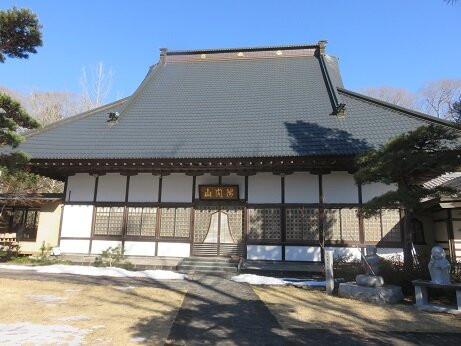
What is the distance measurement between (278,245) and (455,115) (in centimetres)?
619

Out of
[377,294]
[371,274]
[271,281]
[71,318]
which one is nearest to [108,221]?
[271,281]

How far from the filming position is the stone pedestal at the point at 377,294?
666 centimetres

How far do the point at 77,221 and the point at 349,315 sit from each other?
9806mm

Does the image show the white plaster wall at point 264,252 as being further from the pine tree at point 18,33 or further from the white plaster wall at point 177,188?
the pine tree at point 18,33

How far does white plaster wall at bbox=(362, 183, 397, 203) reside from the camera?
10.9m

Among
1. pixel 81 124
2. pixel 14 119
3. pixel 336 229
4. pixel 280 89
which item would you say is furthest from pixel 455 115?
pixel 81 124

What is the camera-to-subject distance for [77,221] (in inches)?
479

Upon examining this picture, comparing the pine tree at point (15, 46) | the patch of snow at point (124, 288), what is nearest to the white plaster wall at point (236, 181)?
the patch of snow at point (124, 288)

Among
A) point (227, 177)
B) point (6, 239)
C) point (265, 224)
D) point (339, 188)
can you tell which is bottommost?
point (6, 239)

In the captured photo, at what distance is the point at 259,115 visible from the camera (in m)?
13.2

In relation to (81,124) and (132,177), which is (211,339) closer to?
(132,177)

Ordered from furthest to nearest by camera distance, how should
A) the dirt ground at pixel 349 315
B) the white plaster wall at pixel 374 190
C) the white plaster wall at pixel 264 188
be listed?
the white plaster wall at pixel 264 188
the white plaster wall at pixel 374 190
the dirt ground at pixel 349 315

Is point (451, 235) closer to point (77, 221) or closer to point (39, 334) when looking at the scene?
point (39, 334)

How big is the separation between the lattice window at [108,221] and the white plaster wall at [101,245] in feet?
1.00
